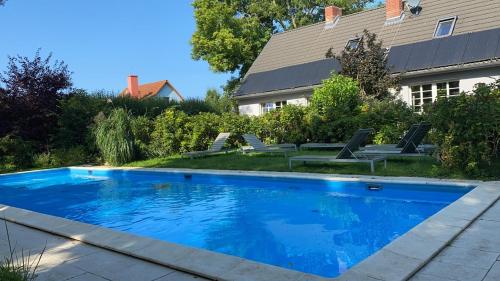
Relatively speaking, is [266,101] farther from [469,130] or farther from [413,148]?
[469,130]

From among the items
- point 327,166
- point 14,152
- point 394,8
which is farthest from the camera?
point 394,8

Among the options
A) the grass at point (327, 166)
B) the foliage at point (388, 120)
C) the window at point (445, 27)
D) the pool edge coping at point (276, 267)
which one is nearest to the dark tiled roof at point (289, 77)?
the window at point (445, 27)

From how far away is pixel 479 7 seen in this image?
19766 mm

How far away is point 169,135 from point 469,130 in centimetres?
1255

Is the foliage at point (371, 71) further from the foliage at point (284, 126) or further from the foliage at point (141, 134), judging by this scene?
the foliage at point (141, 134)

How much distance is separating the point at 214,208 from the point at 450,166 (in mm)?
5110

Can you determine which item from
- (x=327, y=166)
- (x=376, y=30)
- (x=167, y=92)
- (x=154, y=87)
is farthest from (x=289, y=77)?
(x=167, y=92)

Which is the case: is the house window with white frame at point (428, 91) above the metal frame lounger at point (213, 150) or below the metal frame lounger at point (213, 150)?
above

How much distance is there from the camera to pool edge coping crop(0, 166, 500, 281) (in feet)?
12.8

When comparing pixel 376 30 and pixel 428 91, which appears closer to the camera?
pixel 428 91

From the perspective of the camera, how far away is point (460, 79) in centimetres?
1797

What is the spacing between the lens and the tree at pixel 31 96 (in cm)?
1773

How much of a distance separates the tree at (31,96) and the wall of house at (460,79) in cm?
1609

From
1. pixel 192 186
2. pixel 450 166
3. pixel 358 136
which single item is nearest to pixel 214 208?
pixel 192 186
